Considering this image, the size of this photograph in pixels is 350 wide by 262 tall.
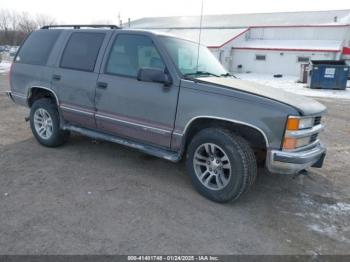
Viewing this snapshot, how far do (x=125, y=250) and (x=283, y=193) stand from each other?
2.28 metres

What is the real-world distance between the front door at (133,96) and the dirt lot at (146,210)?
2.24 feet

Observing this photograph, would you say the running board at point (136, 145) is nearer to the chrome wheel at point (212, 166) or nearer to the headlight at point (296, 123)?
the chrome wheel at point (212, 166)

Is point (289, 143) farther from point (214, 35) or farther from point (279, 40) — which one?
point (214, 35)

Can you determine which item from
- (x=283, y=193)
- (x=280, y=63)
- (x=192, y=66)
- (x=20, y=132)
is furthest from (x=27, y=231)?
(x=280, y=63)

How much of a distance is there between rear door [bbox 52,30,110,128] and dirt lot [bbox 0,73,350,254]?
2.43 ft

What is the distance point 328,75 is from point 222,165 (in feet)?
52.6

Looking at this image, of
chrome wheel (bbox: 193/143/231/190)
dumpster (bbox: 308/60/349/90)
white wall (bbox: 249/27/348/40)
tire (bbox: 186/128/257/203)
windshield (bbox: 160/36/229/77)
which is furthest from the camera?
white wall (bbox: 249/27/348/40)

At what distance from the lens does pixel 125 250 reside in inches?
105

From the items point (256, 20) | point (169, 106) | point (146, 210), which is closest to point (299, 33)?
point (256, 20)

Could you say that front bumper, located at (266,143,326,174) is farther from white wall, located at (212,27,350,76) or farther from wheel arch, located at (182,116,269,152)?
white wall, located at (212,27,350,76)

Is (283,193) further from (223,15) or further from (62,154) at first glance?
(223,15)

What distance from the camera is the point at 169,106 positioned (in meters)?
3.65

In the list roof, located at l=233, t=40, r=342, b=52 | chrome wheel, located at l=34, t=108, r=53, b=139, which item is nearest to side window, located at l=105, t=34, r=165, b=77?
chrome wheel, located at l=34, t=108, r=53, b=139

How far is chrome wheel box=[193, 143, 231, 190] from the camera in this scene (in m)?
3.51
